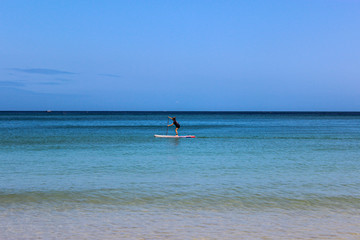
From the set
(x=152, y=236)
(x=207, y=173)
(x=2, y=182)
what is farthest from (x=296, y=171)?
(x=2, y=182)

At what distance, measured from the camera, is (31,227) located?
8320mm

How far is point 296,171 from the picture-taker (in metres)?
16.4

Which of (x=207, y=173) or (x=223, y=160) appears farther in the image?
(x=223, y=160)

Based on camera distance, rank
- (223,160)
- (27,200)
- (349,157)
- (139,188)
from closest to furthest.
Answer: (27,200)
(139,188)
(223,160)
(349,157)

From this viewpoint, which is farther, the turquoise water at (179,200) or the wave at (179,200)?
the wave at (179,200)

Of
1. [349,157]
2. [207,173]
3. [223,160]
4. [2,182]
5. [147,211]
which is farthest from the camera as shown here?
[349,157]

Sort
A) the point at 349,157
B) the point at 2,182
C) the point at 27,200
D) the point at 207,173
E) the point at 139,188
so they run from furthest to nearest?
the point at 349,157, the point at 207,173, the point at 2,182, the point at 139,188, the point at 27,200

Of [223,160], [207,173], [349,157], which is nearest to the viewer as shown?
[207,173]

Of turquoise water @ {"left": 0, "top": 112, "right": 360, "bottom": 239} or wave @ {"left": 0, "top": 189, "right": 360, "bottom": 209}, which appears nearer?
turquoise water @ {"left": 0, "top": 112, "right": 360, "bottom": 239}

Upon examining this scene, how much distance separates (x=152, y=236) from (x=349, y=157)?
1672cm

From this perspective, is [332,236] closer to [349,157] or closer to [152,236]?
[152,236]

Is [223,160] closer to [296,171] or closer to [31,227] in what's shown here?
[296,171]

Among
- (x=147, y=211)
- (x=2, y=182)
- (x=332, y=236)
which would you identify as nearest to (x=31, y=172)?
(x=2, y=182)

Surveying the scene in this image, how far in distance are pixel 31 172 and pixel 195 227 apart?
9678 millimetres
